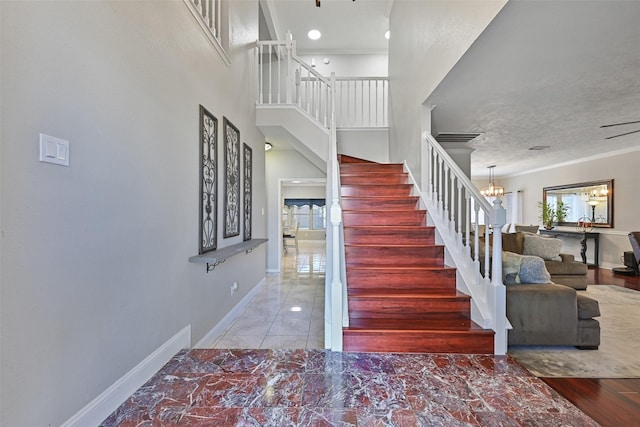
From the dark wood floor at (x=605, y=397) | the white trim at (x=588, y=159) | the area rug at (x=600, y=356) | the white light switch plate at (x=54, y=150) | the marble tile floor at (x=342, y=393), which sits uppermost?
the white trim at (x=588, y=159)

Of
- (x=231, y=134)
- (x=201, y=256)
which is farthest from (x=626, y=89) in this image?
(x=201, y=256)

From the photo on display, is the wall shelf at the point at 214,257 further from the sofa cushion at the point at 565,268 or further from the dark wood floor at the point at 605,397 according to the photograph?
the sofa cushion at the point at 565,268

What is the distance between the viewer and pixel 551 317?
8.73ft

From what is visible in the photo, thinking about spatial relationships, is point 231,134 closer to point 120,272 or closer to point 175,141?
point 175,141

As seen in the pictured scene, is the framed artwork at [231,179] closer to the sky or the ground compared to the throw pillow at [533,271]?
closer to the sky

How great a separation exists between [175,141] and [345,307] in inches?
71.5

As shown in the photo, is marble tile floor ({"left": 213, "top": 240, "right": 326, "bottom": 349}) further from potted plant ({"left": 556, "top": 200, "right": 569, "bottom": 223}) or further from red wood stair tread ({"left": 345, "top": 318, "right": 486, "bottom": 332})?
potted plant ({"left": 556, "top": 200, "right": 569, "bottom": 223})

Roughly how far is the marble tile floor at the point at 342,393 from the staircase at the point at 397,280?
121 millimetres

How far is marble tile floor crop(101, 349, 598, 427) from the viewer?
5.02ft

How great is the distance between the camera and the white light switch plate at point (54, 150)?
1211 mm

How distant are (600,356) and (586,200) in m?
6.29

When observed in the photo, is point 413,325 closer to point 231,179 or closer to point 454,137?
point 231,179

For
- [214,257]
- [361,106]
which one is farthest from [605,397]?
[361,106]

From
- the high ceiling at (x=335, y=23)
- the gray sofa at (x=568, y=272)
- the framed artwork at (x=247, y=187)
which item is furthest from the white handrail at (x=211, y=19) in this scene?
the gray sofa at (x=568, y=272)
